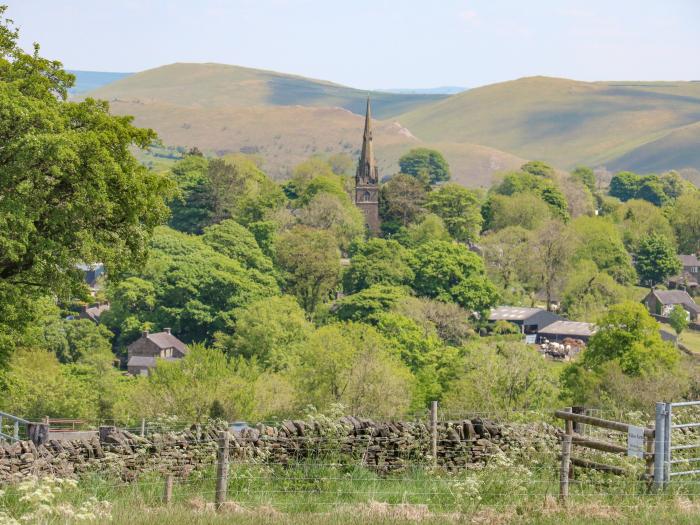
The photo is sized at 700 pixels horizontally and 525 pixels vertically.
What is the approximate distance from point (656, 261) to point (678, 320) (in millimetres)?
30970

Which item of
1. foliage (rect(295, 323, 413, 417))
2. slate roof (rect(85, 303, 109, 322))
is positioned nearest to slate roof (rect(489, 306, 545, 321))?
slate roof (rect(85, 303, 109, 322))

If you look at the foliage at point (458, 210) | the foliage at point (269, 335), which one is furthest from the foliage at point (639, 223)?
the foliage at point (269, 335)

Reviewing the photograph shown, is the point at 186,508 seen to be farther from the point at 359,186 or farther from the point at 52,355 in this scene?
the point at 359,186

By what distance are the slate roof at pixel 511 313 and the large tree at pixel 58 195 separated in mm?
88992

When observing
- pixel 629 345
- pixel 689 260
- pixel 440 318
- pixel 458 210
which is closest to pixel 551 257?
pixel 440 318

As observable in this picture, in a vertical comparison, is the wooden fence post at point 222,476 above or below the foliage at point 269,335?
above

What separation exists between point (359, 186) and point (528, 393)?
116m

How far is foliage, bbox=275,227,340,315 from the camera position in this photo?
11762 cm

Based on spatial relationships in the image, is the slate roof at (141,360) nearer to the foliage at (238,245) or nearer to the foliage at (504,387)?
the foliage at (238,245)

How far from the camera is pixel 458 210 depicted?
154125 millimetres

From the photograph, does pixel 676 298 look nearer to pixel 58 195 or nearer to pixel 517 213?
pixel 517 213

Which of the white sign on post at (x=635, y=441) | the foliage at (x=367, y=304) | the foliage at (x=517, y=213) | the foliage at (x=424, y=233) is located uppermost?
the white sign on post at (x=635, y=441)

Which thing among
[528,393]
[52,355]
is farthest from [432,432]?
[52,355]

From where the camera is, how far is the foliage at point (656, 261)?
143125 mm
